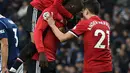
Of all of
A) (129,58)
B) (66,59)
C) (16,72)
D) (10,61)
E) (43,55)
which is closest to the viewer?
(43,55)

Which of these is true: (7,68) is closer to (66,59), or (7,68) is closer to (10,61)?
(10,61)

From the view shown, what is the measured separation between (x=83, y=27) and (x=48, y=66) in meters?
0.80

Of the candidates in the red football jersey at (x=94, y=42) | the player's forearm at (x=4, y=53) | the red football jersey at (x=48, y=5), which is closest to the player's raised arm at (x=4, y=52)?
the player's forearm at (x=4, y=53)

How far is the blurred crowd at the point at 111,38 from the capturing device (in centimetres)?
1691

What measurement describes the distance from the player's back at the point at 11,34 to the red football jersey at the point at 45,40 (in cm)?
103

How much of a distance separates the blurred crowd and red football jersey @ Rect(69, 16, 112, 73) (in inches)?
261

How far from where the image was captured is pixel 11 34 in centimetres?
909

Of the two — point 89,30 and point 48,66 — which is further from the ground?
point 89,30

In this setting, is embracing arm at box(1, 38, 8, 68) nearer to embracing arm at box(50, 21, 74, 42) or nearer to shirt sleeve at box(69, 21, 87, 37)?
embracing arm at box(50, 21, 74, 42)

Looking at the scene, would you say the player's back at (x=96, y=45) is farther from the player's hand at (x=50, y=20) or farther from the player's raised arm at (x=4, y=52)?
the player's raised arm at (x=4, y=52)

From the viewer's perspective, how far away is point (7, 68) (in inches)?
349

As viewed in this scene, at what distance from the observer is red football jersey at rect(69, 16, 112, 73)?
7.82 metres

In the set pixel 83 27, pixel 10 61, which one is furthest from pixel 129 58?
pixel 83 27

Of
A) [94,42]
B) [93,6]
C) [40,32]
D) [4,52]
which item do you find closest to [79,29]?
[94,42]
